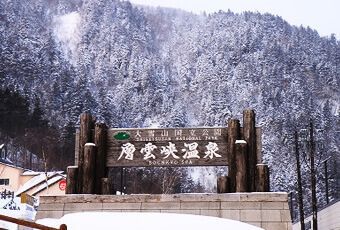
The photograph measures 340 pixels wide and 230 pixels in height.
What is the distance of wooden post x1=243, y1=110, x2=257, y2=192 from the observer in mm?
11057

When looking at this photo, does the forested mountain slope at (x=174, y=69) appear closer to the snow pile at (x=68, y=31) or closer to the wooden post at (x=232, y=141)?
the snow pile at (x=68, y=31)

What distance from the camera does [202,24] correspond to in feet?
624

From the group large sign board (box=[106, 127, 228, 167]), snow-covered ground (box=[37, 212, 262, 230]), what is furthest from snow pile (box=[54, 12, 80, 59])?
snow-covered ground (box=[37, 212, 262, 230])

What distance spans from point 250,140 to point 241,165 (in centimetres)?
64

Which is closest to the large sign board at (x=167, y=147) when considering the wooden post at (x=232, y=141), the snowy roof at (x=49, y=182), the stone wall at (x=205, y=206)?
the wooden post at (x=232, y=141)

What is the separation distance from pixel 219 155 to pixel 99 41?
155738 mm

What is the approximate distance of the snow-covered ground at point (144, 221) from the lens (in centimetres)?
904

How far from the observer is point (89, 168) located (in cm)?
1146

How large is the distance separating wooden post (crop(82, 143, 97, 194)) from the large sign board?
428 mm

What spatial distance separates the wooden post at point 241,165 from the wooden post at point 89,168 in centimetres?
329

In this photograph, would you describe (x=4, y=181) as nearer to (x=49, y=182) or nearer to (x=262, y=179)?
(x=49, y=182)

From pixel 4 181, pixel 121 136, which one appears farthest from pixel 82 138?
pixel 4 181

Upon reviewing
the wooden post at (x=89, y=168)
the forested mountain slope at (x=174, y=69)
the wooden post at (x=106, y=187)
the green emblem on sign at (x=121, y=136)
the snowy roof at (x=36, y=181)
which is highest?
the forested mountain slope at (x=174, y=69)

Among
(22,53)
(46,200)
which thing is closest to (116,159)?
(46,200)
